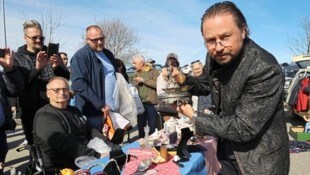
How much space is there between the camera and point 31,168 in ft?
8.52

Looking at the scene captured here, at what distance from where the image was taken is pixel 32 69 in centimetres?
334

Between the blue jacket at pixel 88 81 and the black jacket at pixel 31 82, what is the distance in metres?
0.31

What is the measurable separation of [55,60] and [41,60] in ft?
0.94

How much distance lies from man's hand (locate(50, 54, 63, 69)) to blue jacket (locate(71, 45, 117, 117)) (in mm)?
169

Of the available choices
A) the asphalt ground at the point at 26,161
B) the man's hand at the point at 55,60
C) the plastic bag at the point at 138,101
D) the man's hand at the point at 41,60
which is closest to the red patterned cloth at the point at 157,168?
the man's hand at the point at 41,60

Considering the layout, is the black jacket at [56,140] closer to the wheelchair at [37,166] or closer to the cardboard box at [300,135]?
the wheelchair at [37,166]

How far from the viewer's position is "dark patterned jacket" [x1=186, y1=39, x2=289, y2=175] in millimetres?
1462

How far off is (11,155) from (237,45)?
5317mm

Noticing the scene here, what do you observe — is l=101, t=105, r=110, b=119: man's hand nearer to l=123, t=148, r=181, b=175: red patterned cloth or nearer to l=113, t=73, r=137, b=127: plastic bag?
l=113, t=73, r=137, b=127: plastic bag

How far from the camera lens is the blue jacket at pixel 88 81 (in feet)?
11.5

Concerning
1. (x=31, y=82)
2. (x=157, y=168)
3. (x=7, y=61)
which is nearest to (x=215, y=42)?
(x=157, y=168)

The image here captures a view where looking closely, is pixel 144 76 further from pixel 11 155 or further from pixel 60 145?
pixel 60 145

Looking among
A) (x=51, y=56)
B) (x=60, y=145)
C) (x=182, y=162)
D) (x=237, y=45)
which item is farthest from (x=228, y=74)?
(x=51, y=56)

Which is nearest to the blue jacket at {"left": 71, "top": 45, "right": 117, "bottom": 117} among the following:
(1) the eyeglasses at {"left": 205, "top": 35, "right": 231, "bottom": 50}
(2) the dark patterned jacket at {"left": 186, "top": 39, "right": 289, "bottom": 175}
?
(2) the dark patterned jacket at {"left": 186, "top": 39, "right": 289, "bottom": 175}
